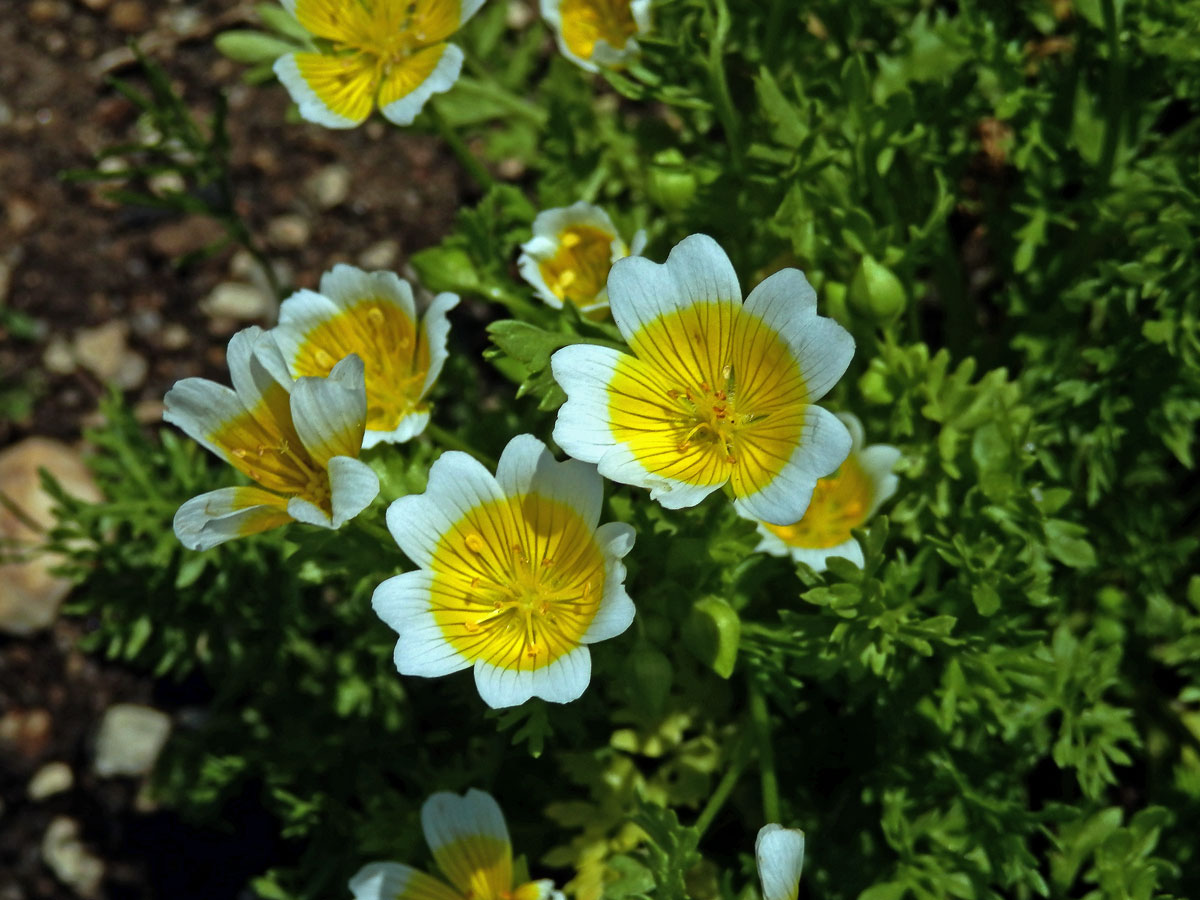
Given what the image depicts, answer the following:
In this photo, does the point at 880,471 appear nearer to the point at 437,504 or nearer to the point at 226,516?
the point at 437,504

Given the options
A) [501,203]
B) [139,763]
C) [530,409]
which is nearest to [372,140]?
[501,203]

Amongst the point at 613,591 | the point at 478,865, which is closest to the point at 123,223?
the point at 478,865

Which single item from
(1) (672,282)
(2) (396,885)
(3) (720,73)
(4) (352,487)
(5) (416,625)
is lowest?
(2) (396,885)

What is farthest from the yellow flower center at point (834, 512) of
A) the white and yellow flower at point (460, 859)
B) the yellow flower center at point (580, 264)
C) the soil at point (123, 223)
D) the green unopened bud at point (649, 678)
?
the soil at point (123, 223)

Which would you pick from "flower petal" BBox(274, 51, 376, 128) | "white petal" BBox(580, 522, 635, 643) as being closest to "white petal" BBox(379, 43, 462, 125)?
"flower petal" BBox(274, 51, 376, 128)

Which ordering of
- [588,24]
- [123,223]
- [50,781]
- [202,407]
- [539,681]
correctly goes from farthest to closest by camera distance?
[123,223] < [50,781] < [588,24] < [202,407] < [539,681]

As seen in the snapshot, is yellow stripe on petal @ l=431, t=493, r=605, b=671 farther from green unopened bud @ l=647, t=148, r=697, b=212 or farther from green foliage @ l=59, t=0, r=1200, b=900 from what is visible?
green unopened bud @ l=647, t=148, r=697, b=212
